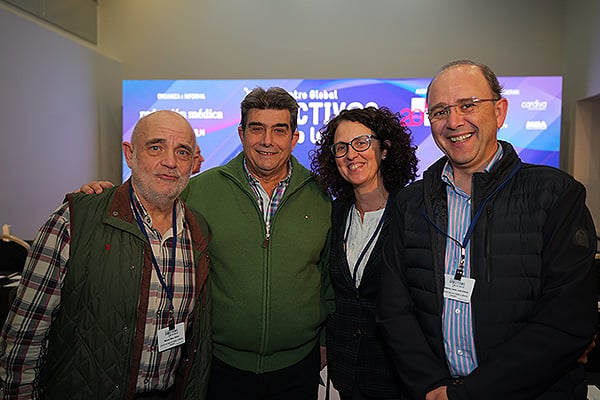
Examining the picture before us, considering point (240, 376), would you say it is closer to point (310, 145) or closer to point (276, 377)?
point (276, 377)

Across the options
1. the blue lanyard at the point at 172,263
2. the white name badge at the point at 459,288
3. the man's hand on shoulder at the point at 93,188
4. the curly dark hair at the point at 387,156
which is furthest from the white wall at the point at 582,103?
the man's hand on shoulder at the point at 93,188

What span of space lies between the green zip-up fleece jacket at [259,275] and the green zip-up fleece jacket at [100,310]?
1.55 feet

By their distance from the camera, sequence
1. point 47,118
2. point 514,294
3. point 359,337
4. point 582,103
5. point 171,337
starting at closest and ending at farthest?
1. point 514,294
2. point 171,337
3. point 359,337
4. point 47,118
5. point 582,103

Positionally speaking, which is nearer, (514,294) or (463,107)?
(514,294)

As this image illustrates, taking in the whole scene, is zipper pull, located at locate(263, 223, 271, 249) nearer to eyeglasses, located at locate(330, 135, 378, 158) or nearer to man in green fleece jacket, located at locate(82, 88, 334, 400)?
man in green fleece jacket, located at locate(82, 88, 334, 400)

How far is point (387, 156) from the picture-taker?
221 centimetres

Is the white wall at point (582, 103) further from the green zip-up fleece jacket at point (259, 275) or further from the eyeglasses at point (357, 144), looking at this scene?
the green zip-up fleece jacket at point (259, 275)

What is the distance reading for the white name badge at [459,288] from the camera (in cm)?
143

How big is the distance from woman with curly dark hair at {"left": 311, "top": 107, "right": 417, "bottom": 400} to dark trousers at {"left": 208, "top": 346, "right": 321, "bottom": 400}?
176 mm

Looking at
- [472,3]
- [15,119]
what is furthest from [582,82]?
[15,119]

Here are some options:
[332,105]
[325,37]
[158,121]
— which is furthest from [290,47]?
[158,121]

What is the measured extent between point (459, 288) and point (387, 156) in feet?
3.00

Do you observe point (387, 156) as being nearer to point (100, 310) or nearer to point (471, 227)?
point (471, 227)

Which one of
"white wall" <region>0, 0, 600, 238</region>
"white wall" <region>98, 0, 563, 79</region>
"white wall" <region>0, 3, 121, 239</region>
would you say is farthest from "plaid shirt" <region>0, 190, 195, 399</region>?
"white wall" <region>98, 0, 563, 79</region>
